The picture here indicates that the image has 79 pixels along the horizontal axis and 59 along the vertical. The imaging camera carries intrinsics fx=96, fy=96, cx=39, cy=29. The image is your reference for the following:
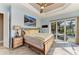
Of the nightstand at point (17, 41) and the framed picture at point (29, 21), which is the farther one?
the framed picture at point (29, 21)

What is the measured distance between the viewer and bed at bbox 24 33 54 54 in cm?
220

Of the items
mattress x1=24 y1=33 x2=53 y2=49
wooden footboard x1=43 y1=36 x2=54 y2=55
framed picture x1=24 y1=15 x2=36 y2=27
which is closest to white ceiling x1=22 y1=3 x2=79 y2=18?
framed picture x1=24 y1=15 x2=36 y2=27

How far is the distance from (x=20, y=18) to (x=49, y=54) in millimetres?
1089

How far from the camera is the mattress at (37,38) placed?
7.27 feet

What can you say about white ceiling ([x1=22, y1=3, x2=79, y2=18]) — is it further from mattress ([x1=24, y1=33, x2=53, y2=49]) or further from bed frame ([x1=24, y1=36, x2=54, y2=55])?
bed frame ([x1=24, y1=36, x2=54, y2=55])

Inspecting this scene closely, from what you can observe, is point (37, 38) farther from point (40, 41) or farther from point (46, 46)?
point (46, 46)

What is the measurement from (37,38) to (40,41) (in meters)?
0.11

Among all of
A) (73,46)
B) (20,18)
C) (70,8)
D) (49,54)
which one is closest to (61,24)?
(70,8)

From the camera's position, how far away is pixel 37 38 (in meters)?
2.28

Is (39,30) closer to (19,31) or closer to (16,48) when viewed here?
(19,31)

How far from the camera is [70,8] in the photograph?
7.23 feet

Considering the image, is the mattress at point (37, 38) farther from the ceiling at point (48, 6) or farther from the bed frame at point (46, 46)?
the ceiling at point (48, 6)

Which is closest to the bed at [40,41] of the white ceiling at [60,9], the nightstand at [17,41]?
the nightstand at [17,41]

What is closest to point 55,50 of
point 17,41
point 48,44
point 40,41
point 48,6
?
point 48,44
